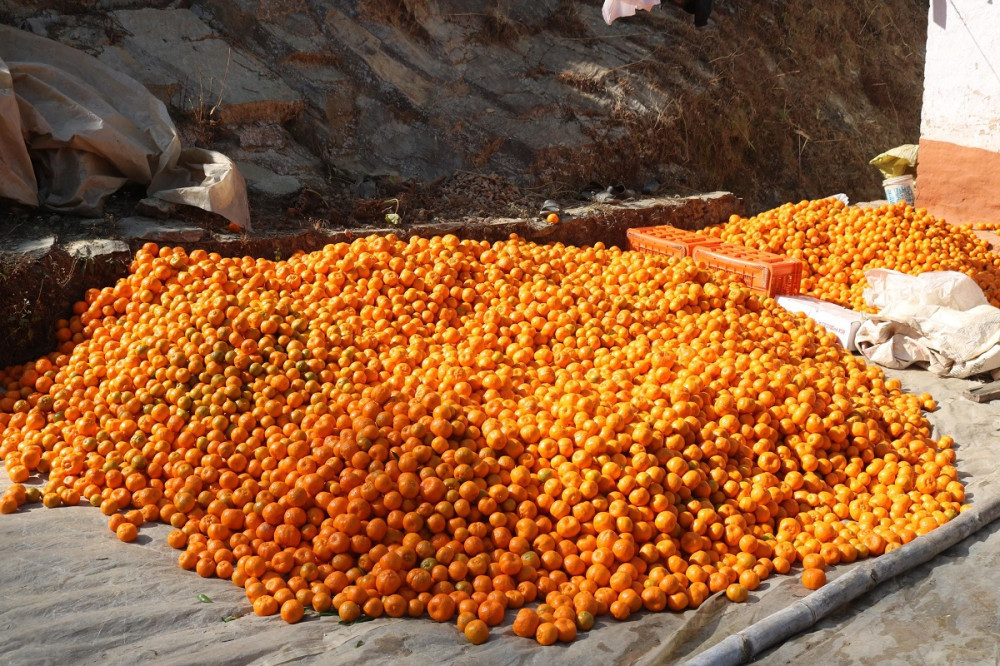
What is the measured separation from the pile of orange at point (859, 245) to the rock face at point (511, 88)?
237cm

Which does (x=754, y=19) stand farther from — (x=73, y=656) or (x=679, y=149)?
(x=73, y=656)

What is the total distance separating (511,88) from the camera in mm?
8977

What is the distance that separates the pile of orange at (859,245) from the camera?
6414 mm

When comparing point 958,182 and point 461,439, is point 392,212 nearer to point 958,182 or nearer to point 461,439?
point 461,439

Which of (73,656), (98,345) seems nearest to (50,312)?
(98,345)

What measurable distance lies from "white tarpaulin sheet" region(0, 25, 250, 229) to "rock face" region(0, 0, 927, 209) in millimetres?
1052

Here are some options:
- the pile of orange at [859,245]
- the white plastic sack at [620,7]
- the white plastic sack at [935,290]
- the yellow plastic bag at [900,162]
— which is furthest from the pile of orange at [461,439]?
the yellow plastic bag at [900,162]

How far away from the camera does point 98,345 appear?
459 centimetres

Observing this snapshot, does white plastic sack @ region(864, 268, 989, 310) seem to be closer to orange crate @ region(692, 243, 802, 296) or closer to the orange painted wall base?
orange crate @ region(692, 243, 802, 296)

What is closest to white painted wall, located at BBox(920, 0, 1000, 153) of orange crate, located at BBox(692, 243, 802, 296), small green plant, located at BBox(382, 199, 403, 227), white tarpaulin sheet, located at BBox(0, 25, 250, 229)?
orange crate, located at BBox(692, 243, 802, 296)

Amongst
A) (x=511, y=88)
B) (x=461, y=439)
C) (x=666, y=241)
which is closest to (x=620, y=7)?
(x=511, y=88)

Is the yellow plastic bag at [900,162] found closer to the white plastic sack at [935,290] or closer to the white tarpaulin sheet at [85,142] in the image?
the white plastic sack at [935,290]

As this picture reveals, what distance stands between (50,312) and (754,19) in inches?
399

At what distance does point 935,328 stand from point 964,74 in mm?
3380
